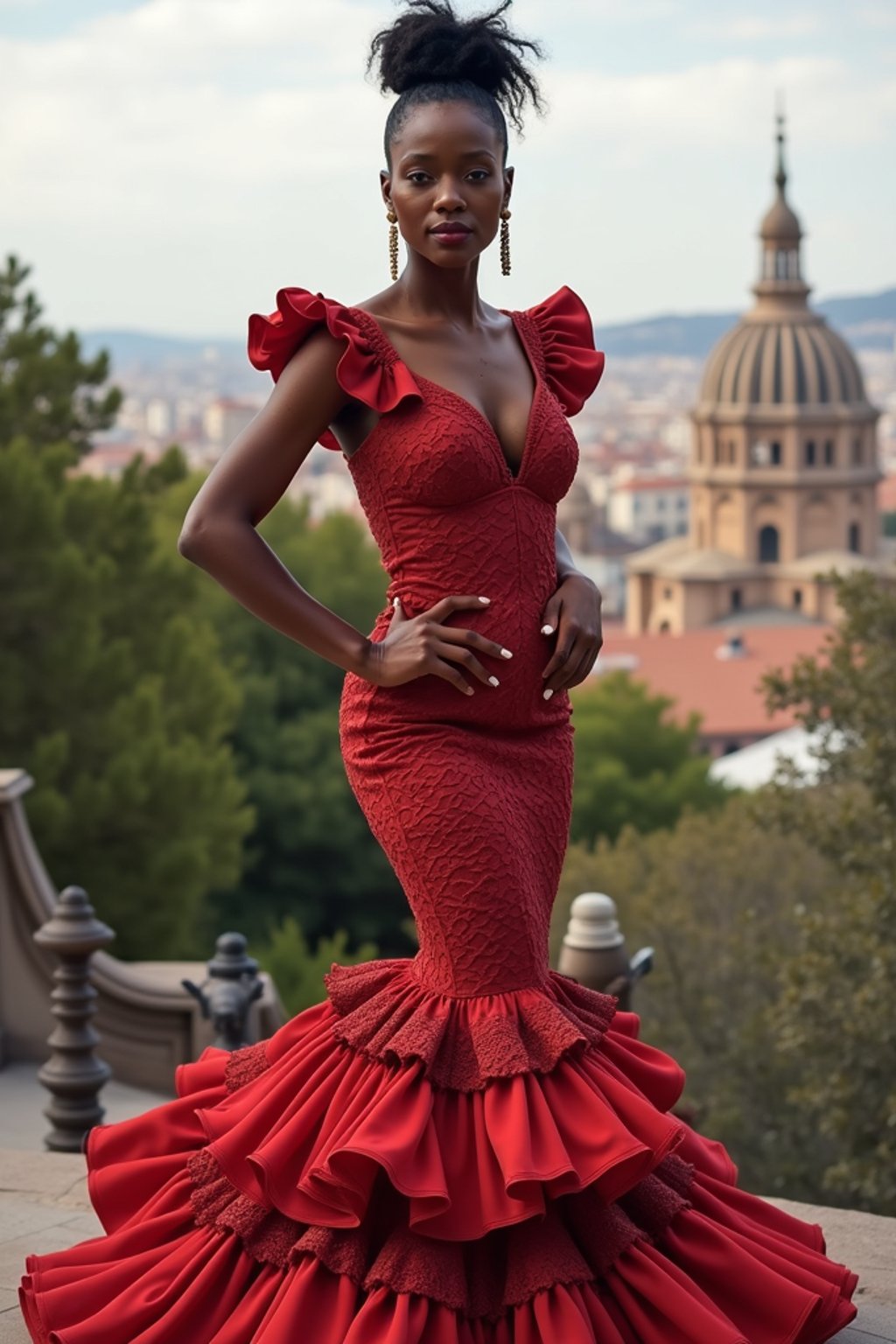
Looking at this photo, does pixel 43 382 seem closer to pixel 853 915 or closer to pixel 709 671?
pixel 853 915

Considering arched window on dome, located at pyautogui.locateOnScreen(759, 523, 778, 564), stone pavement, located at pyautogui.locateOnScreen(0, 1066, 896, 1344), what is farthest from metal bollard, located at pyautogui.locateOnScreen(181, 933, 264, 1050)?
arched window on dome, located at pyautogui.locateOnScreen(759, 523, 778, 564)

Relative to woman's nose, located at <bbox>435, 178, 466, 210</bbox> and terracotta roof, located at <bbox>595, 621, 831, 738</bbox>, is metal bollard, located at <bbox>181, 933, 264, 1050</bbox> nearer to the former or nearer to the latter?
woman's nose, located at <bbox>435, 178, 466, 210</bbox>

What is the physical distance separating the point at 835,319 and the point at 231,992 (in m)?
128

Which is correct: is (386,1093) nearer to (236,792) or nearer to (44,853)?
(44,853)

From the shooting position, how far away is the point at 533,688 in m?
3.80

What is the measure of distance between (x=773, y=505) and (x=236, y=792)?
267 feet

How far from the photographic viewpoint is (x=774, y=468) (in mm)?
103000

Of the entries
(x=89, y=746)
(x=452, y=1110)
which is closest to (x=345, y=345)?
(x=452, y=1110)

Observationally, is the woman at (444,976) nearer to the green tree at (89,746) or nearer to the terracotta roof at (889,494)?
the green tree at (89,746)

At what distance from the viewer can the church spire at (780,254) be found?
105750mm

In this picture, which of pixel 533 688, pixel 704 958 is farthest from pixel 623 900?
pixel 533 688

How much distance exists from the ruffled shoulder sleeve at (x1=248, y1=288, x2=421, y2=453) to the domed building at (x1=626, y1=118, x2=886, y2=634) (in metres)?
94.4

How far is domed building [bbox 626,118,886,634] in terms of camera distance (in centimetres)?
9869

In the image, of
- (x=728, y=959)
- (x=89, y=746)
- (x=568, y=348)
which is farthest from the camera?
(x=728, y=959)
